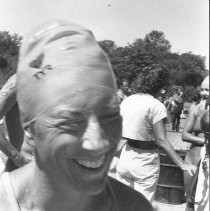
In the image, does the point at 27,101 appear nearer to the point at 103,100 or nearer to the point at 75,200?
the point at 103,100

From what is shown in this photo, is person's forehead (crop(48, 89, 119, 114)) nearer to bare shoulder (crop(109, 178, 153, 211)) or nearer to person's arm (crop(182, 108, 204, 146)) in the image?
bare shoulder (crop(109, 178, 153, 211))

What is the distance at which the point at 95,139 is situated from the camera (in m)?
1.17

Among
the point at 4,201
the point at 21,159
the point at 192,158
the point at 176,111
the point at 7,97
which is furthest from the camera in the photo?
the point at 176,111

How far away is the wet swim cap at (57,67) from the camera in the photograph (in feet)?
3.90

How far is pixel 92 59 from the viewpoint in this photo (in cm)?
122

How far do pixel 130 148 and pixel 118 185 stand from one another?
2.48 m

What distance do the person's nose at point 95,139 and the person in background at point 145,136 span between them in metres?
2.58

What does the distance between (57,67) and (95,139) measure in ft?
0.73

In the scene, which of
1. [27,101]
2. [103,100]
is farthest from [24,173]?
[103,100]

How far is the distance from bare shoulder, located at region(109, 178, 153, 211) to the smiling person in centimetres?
17

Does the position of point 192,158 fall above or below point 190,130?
below

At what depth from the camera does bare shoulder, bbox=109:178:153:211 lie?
1.40 meters

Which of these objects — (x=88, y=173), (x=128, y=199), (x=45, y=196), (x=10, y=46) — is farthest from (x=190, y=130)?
(x=88, y=173)

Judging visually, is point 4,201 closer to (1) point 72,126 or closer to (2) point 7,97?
(1) point 72,126
